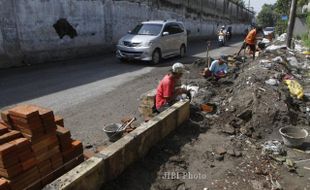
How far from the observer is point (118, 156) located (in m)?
4.46

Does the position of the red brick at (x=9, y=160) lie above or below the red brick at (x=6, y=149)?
below

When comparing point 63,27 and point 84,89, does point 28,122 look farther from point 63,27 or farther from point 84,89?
point 63,27

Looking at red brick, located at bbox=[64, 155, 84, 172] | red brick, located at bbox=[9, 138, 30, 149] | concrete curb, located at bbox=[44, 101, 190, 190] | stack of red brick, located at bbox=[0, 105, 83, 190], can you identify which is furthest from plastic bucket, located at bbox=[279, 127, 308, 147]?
red brick, located at bbox=[9, 138, 30, 149]

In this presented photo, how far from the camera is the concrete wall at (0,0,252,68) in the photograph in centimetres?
1221

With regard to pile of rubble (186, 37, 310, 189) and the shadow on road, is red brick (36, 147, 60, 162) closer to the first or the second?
pile of rubble (186, 37, 310, 189)

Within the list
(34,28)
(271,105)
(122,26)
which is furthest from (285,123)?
(122,26)

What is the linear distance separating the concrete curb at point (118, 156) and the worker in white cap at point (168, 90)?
25cm

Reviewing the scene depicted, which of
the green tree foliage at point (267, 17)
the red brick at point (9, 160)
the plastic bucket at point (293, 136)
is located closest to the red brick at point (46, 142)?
the red brick at point (9, 160)

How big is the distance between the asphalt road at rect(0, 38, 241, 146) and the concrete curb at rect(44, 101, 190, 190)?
1034 millimetres

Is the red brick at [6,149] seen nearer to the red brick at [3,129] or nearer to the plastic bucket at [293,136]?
the red brick at [3,129]

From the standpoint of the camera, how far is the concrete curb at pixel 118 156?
3.74 metres

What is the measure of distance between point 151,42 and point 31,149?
10637 millimetres

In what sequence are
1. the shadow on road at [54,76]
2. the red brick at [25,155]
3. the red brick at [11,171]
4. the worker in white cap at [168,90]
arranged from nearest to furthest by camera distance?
the red brick at [11,171]
the red brick at [25,155]
the worker in white cap at [168,90]
the shadow on road at [54,76]

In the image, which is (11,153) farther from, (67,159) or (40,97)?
(40,97)
